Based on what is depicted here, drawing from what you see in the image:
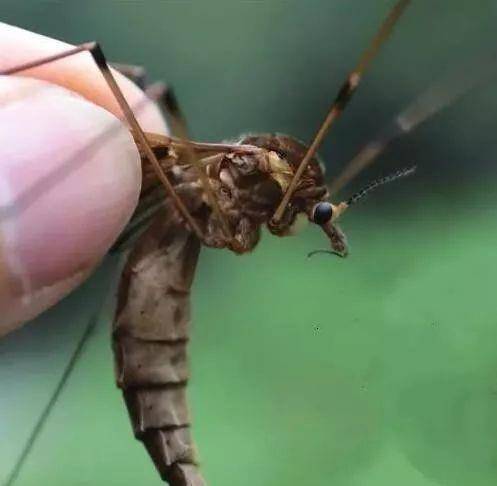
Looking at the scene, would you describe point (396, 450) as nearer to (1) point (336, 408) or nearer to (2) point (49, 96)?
(1) point (336, 408)

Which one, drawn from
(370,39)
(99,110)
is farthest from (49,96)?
(370,39)

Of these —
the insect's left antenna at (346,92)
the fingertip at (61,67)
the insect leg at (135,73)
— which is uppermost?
the fingertip at (61,67)

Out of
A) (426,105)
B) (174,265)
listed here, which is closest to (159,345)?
(174,265)

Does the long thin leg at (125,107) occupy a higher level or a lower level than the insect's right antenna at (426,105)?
higher

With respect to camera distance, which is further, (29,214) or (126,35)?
(126,35)

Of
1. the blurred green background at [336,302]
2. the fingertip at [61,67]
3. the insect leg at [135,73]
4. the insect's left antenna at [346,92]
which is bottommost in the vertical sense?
the blurred green background at [336,302]

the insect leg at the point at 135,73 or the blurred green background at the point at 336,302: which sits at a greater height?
the insect leg at the point at 135,73
